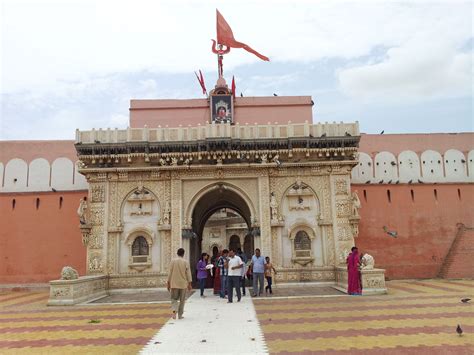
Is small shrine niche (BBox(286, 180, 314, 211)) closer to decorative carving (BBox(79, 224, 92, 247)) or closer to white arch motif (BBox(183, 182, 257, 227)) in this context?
white arch motif (BBox(183, 182, 257, 227))

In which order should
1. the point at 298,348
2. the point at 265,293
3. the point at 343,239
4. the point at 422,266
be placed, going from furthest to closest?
the point at 422,266, the point at 343,239, the point at 265,293, the point at 298,348

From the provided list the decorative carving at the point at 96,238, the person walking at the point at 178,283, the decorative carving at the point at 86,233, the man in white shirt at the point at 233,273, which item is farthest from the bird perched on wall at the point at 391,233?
the decorative carving at the point at 86,233

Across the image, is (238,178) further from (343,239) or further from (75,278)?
(75,278)

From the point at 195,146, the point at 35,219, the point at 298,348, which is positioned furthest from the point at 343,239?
the point at 35,219

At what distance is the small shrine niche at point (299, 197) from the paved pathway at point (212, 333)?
547 centimetres

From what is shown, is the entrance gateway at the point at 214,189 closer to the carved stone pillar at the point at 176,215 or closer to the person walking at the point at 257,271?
the carved stone pillar at the point at 176,215

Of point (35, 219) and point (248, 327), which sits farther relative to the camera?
point (35, 219)

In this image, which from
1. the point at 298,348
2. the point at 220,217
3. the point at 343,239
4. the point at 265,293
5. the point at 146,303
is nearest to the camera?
the point at 298,348

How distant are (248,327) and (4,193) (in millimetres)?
13493

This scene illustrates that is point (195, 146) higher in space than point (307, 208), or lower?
higher

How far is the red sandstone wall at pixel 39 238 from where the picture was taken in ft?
53.6

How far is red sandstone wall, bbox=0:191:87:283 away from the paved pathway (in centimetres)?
853

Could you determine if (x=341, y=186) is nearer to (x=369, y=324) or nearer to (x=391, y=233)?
(x=391, y=233)

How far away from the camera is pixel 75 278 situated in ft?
37.7
